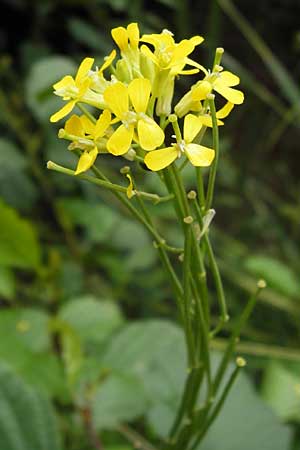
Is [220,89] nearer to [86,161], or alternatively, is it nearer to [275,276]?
[86,161]

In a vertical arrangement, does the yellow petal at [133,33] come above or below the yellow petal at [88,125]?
above

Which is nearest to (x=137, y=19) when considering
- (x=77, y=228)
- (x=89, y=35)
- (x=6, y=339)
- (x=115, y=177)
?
(x=89, y=35)

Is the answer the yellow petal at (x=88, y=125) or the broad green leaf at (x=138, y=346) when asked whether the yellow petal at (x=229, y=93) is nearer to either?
the yellow petal at (x=88, y=125)

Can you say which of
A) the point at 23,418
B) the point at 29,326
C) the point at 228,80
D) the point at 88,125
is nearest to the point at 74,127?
the point at 88,125

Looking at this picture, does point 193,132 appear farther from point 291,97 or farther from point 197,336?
point 291,97

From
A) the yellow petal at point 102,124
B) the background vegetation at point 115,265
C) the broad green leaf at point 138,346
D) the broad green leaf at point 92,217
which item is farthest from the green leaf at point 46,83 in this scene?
the yellow petal at point 102,124

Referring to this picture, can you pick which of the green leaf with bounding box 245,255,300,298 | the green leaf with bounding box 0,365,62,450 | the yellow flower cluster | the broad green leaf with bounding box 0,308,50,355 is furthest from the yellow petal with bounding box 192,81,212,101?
the green leaf with bounding box 245,255,300,298
